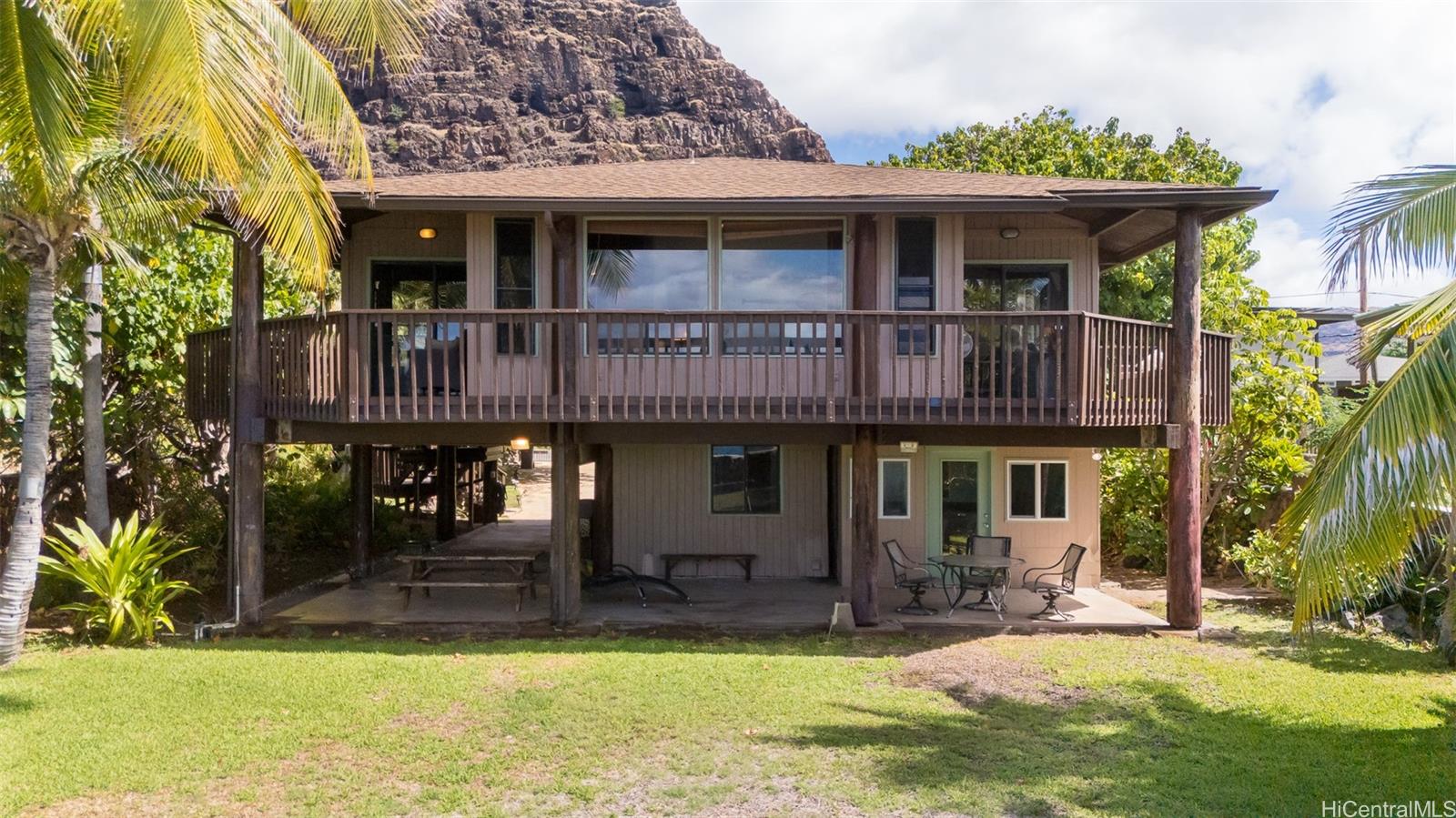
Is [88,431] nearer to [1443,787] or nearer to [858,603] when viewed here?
[858,603]

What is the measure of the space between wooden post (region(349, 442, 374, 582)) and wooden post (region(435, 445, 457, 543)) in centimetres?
423

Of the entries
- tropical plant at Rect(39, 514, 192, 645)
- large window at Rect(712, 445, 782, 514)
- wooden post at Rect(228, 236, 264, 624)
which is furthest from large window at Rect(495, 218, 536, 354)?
tropical plant at Rect(39, 514, 192, 645)

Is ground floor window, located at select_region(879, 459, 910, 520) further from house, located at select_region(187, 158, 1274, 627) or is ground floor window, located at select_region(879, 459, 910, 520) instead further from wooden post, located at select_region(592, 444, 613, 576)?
wooden post, located at select_region(592, 444, 613, 576)

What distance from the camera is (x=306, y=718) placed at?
6609 mm

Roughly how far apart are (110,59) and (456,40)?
216 feet

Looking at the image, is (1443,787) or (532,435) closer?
(1443,787)

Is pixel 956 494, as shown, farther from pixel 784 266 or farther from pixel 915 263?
pixel 784 266

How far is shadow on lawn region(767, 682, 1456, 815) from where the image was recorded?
17.5 ft

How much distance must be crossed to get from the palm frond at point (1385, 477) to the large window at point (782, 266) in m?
6.09

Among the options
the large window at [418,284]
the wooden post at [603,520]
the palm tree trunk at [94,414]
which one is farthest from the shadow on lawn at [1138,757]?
the palm tree trunk at [94,414]

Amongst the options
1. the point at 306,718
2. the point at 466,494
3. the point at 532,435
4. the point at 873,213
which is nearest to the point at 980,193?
the point at 873,213

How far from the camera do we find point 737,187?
10242mm

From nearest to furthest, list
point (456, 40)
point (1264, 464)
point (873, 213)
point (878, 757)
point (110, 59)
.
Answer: point (878, 757) < point (110, 59) < point (873, 213) < point (1264, 464) < point (456, 40)

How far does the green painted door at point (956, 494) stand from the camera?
1241cm
